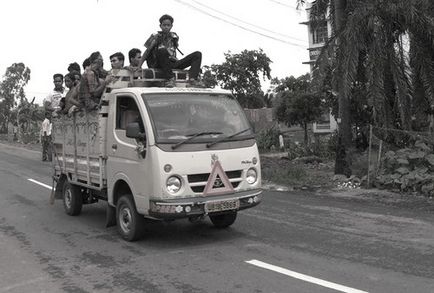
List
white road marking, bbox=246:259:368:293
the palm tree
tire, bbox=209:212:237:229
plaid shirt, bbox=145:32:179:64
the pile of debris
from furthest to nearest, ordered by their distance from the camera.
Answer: the palm tree, the pile of debris, plaid shirt, bbox=145:32:179:64, tire, bbox=209:212:237:229, white road marking, bbox=246:259:368:293

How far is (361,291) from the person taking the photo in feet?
16.1

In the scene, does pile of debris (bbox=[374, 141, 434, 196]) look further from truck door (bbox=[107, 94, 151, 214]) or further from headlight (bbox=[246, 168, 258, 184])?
truck door (bbox=[107, 94, 151, 214])

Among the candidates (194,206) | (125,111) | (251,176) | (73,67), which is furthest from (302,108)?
(194,206)

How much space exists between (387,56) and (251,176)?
7.31 meters

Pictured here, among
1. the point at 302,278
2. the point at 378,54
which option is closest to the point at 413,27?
the point at 378,54

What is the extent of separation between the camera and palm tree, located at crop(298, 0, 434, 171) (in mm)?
12625

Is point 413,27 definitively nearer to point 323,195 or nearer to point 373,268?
point 323,195

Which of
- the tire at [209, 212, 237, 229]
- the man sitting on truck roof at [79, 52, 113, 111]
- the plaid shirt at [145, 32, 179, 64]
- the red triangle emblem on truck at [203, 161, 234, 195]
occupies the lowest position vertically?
the tire at [209, 212, 237, 229]

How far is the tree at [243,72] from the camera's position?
37.3 meters

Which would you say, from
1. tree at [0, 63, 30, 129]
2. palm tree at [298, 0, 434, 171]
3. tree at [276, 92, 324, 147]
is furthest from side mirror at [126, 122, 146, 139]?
tree at [0, 63, 30, 129]

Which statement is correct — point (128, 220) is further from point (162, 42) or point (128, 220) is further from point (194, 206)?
point (162, 42)

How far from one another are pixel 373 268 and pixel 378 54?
822 cm

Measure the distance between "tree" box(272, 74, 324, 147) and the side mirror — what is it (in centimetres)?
1909

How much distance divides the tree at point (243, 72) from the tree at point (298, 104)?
31.8 feet
